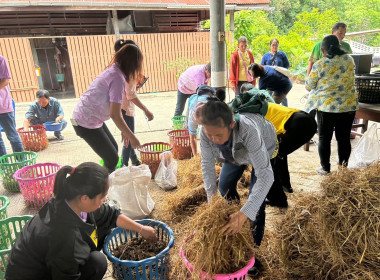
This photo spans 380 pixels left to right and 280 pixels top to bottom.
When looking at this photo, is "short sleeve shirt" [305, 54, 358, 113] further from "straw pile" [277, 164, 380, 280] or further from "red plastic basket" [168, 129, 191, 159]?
"red plastic basket" [168, 129, 191, 159]

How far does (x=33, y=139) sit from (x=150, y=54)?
20.4 ft

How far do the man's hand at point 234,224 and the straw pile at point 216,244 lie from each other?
32 mm

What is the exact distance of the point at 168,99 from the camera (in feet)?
31.2

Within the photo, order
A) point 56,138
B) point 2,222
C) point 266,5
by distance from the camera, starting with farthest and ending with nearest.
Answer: point 266,5
point 56,138
point 2,222

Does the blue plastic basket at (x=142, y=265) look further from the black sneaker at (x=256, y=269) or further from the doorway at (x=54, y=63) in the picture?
the doorway at (x=54, y=63)

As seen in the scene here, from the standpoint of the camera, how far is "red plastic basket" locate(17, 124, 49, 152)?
5.05 meters

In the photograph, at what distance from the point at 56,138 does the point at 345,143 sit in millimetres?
5056

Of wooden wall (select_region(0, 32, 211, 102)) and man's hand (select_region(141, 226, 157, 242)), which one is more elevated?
wooden wall (select_region(0, 32, 211, 102))

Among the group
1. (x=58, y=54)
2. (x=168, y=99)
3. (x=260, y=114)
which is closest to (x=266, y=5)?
(x=168, y=99)

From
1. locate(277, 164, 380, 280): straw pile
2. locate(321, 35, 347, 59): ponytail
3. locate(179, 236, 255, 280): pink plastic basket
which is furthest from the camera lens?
locate(321, 35, 347, 59): ponytail

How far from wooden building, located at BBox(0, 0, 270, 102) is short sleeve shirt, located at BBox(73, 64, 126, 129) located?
7.49m

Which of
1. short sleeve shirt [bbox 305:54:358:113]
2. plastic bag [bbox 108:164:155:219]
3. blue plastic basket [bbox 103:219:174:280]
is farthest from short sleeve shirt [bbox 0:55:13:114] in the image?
short sleeve shirt [bbox 305:54:358:113]

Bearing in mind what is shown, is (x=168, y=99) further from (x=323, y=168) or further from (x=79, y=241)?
(x=79, y=241)

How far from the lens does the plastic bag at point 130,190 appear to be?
2.85 metres
